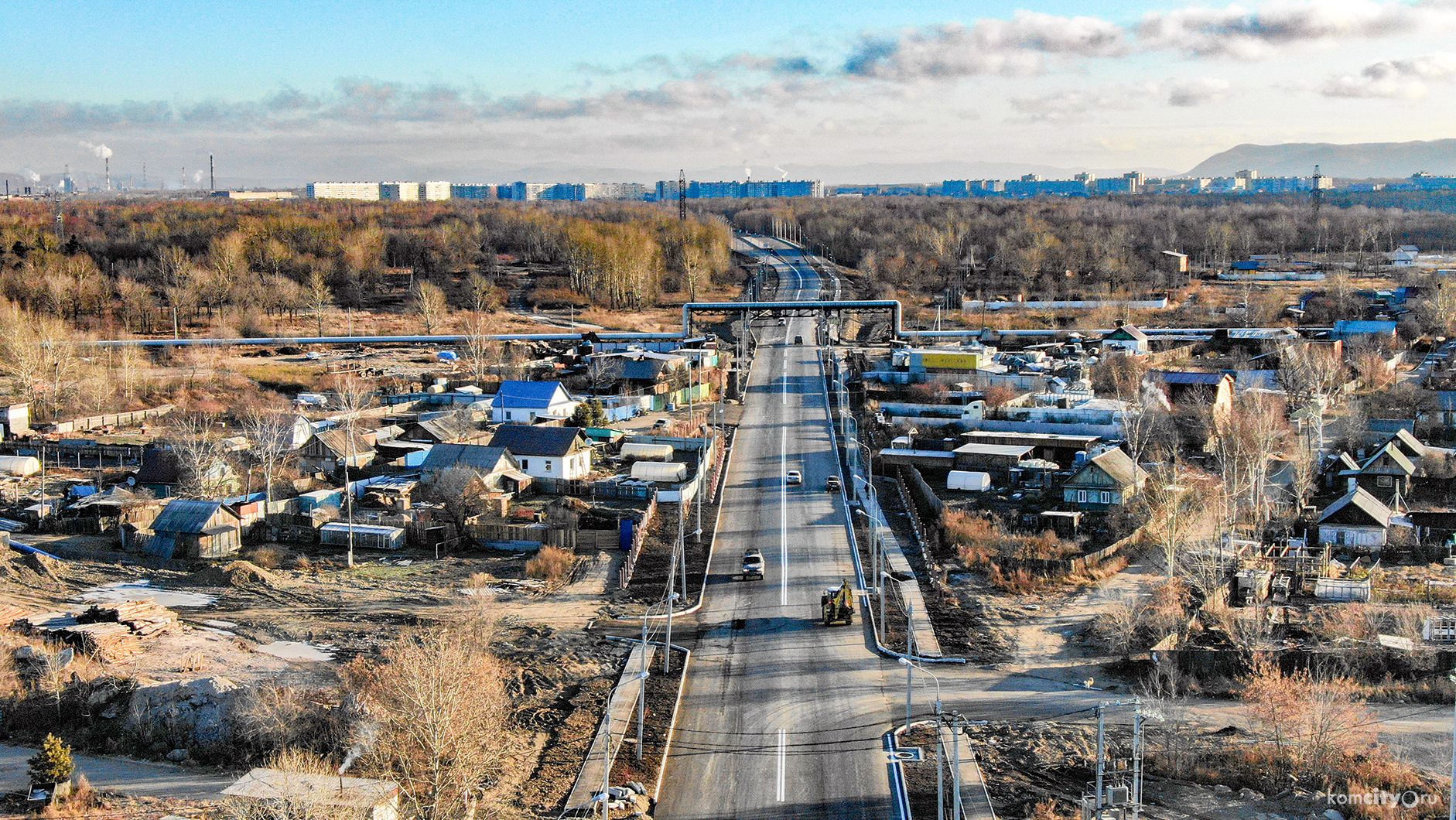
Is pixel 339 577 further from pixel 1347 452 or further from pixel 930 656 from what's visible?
pixel 1347 452

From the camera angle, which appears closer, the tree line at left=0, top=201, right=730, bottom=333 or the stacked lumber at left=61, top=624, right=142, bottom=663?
the stacked lumber at left=61, top=624, right=142, bottom=663

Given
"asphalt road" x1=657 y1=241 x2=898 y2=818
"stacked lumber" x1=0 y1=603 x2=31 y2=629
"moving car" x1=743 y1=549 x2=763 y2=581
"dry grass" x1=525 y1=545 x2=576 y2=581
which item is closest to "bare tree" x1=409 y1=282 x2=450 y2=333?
"asphalt road" x1=657 y1=241 x2=898 y2=818

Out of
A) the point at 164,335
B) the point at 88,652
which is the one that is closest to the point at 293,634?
the point at 88,652

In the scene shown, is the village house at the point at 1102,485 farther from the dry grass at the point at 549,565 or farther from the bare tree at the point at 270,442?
the bare tree at the point at 270,442

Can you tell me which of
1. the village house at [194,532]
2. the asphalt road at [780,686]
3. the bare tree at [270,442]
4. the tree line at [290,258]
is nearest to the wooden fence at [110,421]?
the bare tree at [270,442]

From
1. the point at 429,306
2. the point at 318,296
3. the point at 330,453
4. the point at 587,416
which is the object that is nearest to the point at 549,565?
the point at 330,453

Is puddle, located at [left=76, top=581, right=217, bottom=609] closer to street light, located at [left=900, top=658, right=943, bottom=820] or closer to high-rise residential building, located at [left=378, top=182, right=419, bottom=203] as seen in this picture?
street light, located at [left=900, top=658, right=943, bottom=820]
